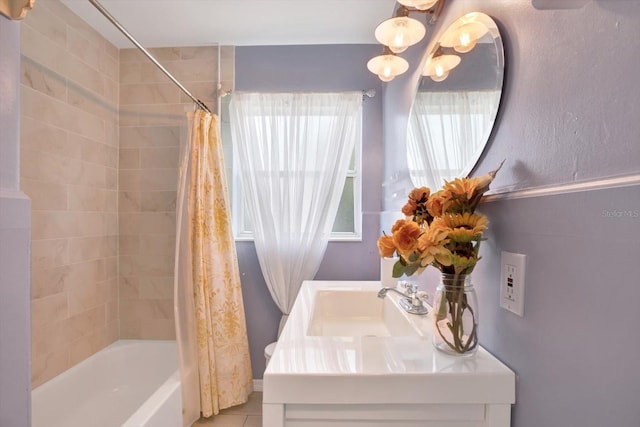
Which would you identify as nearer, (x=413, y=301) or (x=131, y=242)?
(x=413, y=301)

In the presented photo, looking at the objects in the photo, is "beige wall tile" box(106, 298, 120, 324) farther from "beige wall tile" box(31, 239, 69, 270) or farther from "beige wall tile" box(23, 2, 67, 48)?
"beige wall tile" box(23, 2, 67, 48)

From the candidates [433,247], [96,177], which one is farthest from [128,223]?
[433,247]

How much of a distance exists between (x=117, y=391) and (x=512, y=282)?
2.38m

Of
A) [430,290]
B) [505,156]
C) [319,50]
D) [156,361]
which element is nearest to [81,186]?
[156,361]

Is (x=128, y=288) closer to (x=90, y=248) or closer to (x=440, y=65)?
(x=90, y=248)

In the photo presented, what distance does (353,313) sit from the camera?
141 cm

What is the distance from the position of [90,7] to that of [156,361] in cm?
230

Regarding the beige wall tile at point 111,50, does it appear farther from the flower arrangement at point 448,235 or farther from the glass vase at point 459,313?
the glass vase at point 459,313

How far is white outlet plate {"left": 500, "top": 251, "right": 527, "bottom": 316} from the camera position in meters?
0.61

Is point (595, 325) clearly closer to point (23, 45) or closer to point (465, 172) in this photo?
point (465, 172)

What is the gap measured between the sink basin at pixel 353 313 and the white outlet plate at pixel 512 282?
21.7 inches

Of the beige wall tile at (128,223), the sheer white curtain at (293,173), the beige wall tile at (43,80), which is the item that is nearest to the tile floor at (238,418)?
the sheer white curtain at (293,173)

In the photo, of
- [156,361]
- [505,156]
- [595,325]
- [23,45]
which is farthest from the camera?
[156,361]

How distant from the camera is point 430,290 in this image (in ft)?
3.81
